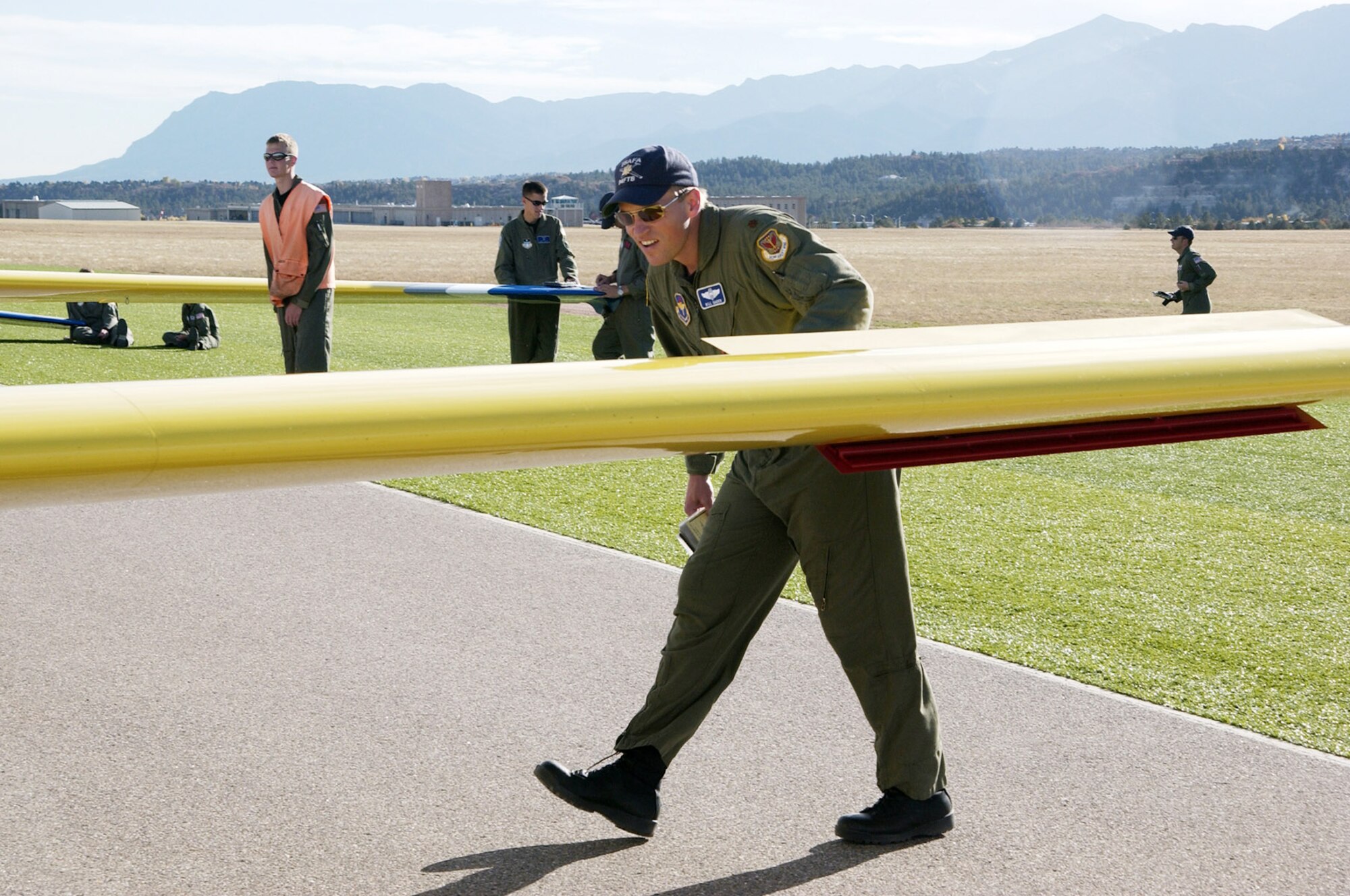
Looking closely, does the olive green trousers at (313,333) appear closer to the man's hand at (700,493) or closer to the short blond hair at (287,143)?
the short blond hair at (287,143)

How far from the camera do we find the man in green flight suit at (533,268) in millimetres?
12109

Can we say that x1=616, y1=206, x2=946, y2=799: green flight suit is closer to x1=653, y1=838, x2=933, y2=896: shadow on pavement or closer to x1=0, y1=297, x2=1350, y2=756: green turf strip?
x1=653, y1=838, x2=933, y2=896: shadow on pavement

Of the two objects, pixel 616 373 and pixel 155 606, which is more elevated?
pixel 616 373

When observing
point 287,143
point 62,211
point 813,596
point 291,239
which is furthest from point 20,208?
point 813,596

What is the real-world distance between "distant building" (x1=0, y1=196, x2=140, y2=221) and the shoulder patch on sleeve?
644 feet

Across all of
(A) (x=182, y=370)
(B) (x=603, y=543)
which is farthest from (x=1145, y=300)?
(B) (x=603, y=543)

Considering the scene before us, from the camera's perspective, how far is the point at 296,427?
1566 millimetres

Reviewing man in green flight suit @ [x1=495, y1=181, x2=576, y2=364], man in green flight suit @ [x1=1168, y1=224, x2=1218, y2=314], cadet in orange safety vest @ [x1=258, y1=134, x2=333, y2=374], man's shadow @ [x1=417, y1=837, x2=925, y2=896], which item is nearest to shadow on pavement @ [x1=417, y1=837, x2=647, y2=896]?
man's shadow @ [x1=417, y1=837, x2=925, y2=896]

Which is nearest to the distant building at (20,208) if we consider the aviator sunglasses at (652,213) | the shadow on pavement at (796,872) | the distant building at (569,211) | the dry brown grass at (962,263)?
the dry brown grass at (962,263)

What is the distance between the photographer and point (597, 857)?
10.6 feet

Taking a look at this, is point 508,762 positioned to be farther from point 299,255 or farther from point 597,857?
point 299,255

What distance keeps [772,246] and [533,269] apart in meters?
9.22

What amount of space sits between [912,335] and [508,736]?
83.6 inches

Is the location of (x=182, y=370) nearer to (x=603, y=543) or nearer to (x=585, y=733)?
(x=603, y=543)
